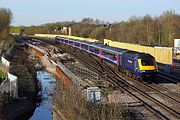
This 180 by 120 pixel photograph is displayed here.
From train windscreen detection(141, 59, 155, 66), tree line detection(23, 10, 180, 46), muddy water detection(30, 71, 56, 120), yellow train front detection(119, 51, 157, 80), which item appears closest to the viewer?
yellow train front detection(119, 51, 157, 80)

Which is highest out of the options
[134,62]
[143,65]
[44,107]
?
[134,62]

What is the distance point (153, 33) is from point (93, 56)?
3257cm

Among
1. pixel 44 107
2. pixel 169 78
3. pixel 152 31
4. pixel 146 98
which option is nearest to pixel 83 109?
pixel 146 98

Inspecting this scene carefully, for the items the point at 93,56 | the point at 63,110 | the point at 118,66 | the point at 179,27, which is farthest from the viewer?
the point at 179,27

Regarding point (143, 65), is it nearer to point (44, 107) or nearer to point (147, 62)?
point (147, 62)

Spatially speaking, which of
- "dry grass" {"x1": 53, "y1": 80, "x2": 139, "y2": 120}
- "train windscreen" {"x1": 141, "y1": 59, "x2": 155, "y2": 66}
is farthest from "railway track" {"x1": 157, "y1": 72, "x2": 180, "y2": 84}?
"dry grass" {"x1": 53, "y1": 80, "x2": 139, "y2": 120}

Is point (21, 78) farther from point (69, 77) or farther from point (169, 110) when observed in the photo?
point (169, 110)

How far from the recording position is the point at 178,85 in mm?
Result: 33000

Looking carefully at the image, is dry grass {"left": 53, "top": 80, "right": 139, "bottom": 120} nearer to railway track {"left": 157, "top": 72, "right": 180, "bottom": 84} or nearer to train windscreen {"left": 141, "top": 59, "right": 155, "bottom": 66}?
train windscreen {"left": 141, "top": 59, "right": 155, "bottom": 66}

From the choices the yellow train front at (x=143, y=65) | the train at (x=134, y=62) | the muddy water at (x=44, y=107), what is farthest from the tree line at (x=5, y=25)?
the yellow train front at (x=143, y=65)

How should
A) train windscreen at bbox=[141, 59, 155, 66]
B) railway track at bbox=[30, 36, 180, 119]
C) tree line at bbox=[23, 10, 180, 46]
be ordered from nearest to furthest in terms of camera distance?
railway track at bbox=[30, 36, 180, 119] < train windscreen at bbox=[141, 59, 155, 66] < tree line at bbox=[23, 10, 180, 46]

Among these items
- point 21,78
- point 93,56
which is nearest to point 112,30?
point 93,56

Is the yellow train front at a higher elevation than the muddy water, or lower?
higher

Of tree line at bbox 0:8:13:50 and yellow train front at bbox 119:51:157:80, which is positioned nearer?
yellow train front at bbox 119:51:157:80
